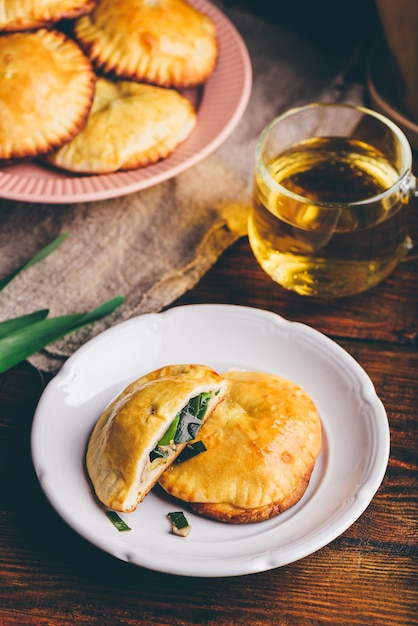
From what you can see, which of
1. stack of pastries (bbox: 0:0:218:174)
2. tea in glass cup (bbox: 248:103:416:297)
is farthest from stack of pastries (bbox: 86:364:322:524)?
stack of pastries (bbox: 0:0:218:174)

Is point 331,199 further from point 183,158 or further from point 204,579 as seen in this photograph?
point 204,579

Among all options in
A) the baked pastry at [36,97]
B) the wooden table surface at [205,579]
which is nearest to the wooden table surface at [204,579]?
the wooden table surface at [205,579]

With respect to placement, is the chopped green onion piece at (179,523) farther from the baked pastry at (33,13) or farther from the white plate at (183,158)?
the baked pastry at (33,13)

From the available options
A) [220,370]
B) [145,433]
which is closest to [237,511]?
[145,433]

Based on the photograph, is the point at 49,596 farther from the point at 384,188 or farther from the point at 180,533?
the point at 384,188

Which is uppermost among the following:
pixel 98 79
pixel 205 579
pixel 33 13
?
pixel 33 13

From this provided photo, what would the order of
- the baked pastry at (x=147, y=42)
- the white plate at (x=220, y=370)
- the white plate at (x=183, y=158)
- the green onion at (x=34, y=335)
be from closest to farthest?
the white plate at (x=220, y=370) < the green onion at (x=34, y=335) < the white plate at (x=183, y=158) < the baked pastry at (x=147, y=42)
